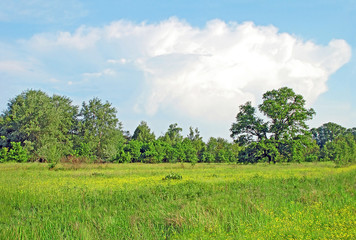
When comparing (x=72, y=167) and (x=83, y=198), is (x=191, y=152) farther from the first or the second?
(x=83, y=198)

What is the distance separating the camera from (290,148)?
43.9m

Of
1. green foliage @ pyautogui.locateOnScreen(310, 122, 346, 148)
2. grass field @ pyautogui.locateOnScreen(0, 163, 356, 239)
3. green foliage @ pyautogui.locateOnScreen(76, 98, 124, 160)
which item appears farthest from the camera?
green foliage @ pyautogui.locateOnScreen(310, 122, 346, 148)

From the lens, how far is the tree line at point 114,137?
45.1 metres

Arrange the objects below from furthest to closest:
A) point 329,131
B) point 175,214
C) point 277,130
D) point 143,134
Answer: point 329,131
point 143,134
point 277,130
point 175,214

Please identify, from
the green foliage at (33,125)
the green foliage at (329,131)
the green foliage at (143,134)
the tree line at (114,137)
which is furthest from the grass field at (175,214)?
the green foliage at (329,131)

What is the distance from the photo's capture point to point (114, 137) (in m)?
63.8

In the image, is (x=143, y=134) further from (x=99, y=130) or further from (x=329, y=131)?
(x=329, y=131)

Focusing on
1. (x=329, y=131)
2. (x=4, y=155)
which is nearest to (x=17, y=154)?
(x=4, y=155)

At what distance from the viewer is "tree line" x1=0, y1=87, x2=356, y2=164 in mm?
45062

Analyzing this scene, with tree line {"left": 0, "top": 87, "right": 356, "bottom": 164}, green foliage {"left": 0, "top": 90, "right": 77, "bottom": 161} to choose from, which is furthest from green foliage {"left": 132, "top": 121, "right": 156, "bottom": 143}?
green foliage {"left": 0, "top": 90, "right": 77, "bottom": 161}

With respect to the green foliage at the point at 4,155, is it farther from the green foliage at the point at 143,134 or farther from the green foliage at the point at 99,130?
the green foliage at the point at 143,134

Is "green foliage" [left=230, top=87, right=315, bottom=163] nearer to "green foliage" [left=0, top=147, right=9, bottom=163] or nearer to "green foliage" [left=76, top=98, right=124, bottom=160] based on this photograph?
"green foliage" [left=76, top=98, right=124, bottom=160]

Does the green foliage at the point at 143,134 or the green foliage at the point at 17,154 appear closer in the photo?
the green foliage at the point at 17,154

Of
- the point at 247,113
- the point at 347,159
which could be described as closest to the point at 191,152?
the point at 247,113
